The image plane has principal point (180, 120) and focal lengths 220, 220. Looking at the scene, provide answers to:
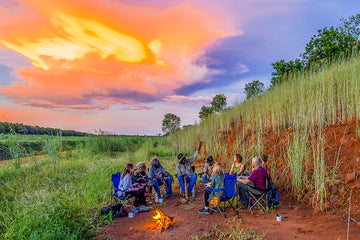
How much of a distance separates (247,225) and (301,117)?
3.81m

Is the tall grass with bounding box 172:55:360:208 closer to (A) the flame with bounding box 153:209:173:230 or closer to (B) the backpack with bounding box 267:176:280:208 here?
(B) the backpack with bounding box 267:176:280:208

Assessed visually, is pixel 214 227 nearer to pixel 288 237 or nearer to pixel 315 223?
pixel 288 237

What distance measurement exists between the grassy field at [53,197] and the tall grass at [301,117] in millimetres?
3587

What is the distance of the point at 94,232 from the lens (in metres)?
3.79

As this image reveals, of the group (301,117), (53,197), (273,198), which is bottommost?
(273,198)

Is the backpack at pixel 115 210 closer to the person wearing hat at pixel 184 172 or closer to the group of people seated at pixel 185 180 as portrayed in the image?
the group of people seated at pixel 185 180

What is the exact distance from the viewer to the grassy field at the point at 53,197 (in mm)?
3451

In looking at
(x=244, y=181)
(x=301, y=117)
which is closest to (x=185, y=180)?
(x=244, y=181)

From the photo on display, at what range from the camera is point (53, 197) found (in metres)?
4.59

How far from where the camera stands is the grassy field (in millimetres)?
3451

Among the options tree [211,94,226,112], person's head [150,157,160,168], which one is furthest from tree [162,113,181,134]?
person's head [150,157,160,168]

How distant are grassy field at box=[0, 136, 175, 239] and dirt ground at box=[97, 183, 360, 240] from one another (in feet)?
1.78

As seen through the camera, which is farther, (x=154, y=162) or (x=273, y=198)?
(x=154, y=162)

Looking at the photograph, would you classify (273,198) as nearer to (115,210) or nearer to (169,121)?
(115,210)
